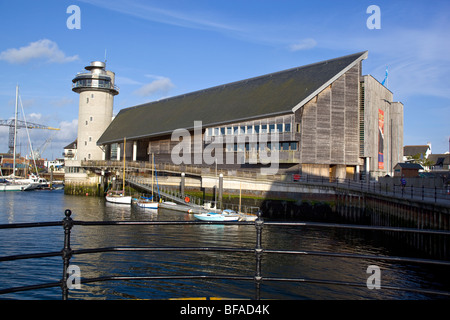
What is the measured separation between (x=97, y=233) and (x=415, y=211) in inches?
948

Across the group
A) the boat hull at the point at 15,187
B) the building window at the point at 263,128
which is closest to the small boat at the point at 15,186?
the boat hull at the point at 15,187

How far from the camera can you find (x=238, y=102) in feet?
190

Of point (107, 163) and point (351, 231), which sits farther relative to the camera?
point (107, 163)

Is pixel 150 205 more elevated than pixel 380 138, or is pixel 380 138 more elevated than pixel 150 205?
pixel 380 138

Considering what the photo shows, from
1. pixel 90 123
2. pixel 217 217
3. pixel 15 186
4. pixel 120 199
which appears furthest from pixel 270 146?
pixel 15 186

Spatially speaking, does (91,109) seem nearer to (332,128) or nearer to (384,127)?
(332,128)

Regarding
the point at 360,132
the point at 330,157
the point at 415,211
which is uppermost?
the point at 360,132

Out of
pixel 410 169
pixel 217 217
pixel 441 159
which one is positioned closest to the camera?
pixel 217 217

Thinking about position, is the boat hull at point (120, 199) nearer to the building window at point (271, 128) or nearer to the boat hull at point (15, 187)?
the building window at point (271, 128)

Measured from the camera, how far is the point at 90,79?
265 feet

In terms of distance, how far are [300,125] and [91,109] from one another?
50.2 metres

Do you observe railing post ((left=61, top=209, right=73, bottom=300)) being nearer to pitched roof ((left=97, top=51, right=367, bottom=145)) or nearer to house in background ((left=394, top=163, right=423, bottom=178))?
pitched roof ((left=97, top=51, right=367, bottom=145))
